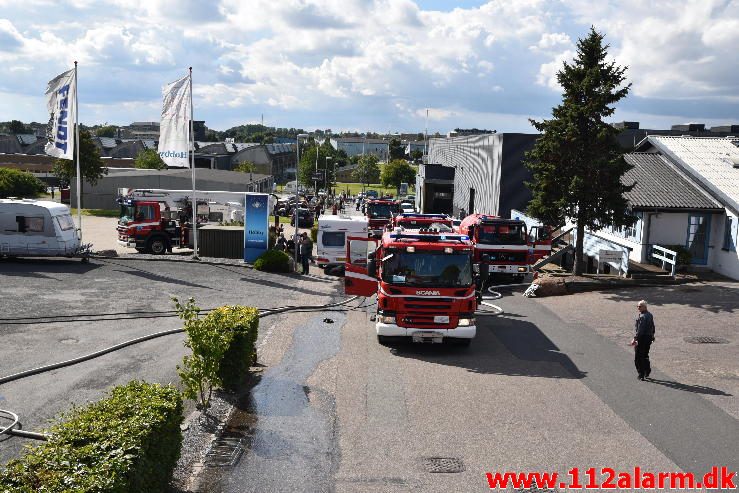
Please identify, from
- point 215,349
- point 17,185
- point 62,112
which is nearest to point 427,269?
point 215,349

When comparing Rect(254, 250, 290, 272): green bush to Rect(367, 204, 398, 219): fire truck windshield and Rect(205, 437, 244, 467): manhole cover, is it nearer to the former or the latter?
Rect(367, 204, 398, 219): fire truck windshield

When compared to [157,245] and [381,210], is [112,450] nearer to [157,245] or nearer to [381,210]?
[157,245]

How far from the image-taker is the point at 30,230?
2822 cm

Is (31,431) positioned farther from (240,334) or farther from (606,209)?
(606,209)

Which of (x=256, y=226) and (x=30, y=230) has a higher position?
(x=256, y=226)

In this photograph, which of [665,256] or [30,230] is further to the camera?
[30,230]

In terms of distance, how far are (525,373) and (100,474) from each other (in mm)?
9999

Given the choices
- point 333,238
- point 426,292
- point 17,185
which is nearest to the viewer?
point 426,292

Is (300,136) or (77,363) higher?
(300,136)

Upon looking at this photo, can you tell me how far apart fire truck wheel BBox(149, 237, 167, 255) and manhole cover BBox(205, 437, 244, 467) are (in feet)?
87.8

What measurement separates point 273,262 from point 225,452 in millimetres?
19094

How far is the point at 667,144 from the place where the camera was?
103ft

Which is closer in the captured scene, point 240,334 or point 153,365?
point 240,334

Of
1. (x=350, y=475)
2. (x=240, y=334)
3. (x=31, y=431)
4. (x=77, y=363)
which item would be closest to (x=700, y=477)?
(x=350, y=475)
